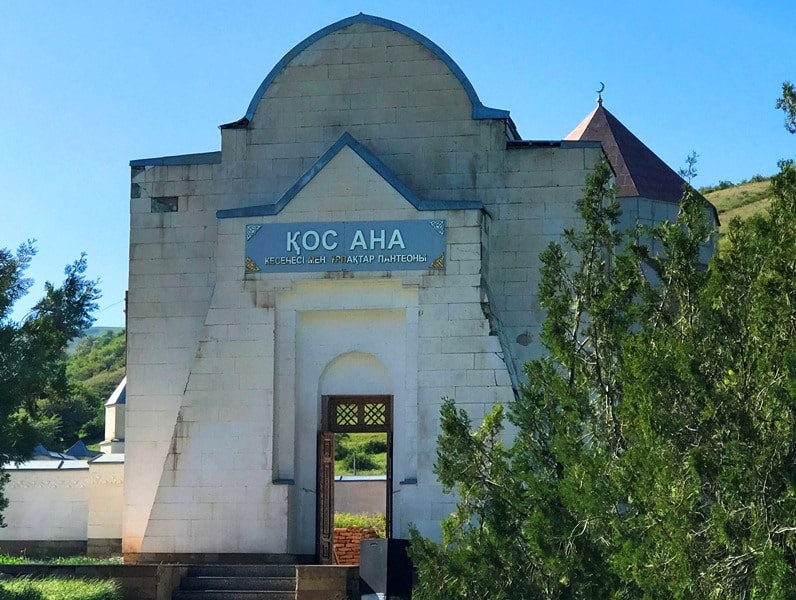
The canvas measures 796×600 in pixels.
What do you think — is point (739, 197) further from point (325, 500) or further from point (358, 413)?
point (325, 500)

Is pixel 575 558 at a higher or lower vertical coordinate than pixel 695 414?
lower

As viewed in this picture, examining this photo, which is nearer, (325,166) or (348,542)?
(325,166)

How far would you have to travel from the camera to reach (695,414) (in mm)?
12461

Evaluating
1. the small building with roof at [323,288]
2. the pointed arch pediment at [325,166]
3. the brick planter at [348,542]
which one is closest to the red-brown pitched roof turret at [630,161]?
the small building with roof at [323,288]

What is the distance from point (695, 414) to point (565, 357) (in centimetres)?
231

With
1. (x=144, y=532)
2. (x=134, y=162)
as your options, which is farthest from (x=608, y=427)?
(x=134, y=162)

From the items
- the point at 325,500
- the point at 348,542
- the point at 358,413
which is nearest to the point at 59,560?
the point at 325,500

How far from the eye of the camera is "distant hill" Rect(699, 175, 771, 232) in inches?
2515

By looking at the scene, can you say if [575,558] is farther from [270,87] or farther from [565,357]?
[270,87]

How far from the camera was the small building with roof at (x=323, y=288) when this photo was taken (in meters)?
22.1

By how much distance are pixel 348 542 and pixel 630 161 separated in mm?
9531

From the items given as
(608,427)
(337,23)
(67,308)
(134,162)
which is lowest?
(608,427)

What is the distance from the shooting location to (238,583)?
67.7 feet

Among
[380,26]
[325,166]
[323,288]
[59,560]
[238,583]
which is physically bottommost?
[238,583]
